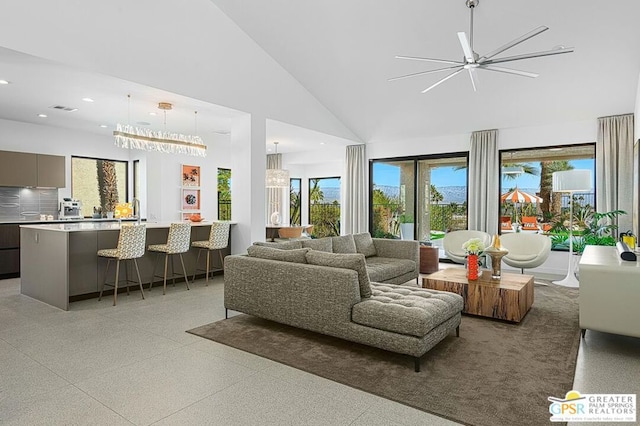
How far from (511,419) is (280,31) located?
221 inches

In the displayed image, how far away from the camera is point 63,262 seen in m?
4.90

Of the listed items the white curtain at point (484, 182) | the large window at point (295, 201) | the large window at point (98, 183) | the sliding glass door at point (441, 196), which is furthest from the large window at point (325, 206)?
the large window at point (98, 183)

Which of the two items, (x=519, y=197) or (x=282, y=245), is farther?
(x=519, y=197)

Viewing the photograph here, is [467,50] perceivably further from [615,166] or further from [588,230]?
[615,166]

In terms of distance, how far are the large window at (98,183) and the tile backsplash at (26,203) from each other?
475mm

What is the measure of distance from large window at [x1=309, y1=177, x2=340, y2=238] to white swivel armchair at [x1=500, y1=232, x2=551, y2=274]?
5.80 m

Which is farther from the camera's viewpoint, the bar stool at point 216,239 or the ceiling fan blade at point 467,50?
the bar stool at point 216,239

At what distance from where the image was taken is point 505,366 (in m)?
3.13

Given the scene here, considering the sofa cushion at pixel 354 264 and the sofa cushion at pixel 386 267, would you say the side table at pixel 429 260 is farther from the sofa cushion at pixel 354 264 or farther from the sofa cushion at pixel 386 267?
the sofa cushion at pixel 354 264

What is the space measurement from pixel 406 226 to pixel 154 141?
5.66 m

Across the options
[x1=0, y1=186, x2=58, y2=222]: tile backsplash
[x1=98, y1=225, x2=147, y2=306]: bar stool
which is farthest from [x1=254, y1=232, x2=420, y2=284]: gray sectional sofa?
[x1=0, y1=186, x2=58, y2=222]: tile backsplash

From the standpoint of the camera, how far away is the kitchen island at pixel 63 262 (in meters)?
4.91

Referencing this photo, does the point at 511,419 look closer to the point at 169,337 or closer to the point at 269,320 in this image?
the point at 269,320

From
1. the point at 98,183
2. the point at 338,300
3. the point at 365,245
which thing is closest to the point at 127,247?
the point at 338,300
